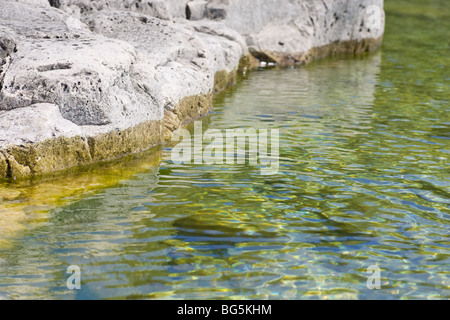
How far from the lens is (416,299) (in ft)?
14.4

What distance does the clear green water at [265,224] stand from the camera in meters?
4.54

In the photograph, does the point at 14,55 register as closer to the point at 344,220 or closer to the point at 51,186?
the point at 51,186

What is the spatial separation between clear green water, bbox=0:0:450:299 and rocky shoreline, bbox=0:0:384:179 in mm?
379

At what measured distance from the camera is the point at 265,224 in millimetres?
5602

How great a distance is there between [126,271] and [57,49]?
3.75 m

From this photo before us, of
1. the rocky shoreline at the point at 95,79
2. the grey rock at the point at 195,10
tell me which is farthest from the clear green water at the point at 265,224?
the grey rock at the point at 195,10

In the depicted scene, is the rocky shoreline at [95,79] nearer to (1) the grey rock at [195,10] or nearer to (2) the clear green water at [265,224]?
(2) the clear green water at [265,224]

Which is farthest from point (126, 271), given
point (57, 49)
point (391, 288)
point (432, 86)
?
point (432, 86)

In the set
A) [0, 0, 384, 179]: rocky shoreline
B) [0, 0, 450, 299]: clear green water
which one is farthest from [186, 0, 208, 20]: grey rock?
[0, 0, 450, 299]: clear green water

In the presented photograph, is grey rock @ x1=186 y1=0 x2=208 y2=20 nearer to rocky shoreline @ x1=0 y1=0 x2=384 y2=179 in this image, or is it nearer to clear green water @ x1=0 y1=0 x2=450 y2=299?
rocky shoreline @ x1=0 y1=0 x2=384 y2=179

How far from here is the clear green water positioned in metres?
4.54

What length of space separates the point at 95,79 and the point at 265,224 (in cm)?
280

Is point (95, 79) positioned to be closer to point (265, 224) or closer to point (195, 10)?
point (265, 224)

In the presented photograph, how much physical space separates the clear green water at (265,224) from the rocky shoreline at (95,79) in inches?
14.9
